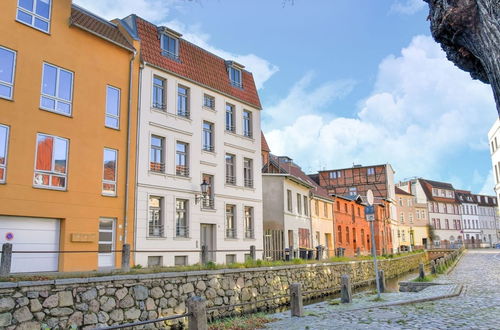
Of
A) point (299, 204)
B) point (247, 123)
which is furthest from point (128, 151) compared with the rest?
point (299, 204)

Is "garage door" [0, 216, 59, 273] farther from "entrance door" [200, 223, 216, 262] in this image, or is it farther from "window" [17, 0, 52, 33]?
"entrance door" [200, 223, 216, 262]

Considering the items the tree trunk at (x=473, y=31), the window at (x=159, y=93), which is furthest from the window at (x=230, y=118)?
the tree trunk at (x=473, y=31)

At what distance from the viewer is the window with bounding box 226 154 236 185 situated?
24772mm

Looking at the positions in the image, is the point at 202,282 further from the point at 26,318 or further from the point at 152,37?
the point at 152,37

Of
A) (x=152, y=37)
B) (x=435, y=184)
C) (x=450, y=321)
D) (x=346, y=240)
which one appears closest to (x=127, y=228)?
(x=152, y=37)

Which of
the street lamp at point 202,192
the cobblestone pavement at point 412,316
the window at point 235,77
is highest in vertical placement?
the window at point 235,77

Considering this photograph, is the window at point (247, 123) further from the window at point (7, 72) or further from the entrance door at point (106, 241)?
the window at point (7, 72)

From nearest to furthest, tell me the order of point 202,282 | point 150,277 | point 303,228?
point 150,277 < point 202,282 < point 303,228

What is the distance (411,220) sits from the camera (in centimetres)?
7144

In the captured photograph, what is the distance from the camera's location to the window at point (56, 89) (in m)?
16.3

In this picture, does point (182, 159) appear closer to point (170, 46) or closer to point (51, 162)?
point (170, 46)

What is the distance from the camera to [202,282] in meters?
15.0

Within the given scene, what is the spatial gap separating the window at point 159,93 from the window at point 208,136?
308 centimetres

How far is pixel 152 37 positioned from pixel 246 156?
28.6 ft
